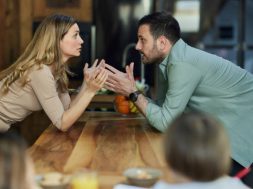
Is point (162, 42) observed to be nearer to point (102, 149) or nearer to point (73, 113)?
point (73, 113)

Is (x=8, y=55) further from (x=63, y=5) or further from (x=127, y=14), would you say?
(x=127, y=14)

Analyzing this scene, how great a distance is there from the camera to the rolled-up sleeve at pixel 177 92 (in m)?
2.63

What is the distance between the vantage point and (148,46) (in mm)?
2893

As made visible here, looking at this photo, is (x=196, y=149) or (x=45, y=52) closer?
→ (x=196, y=149)

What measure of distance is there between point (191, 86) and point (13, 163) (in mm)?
1497

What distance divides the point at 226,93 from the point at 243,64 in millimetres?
4870

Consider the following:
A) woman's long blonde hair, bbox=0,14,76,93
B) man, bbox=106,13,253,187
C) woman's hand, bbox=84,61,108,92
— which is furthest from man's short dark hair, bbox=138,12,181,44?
woman's long blonde hair, bbox=0,14,76,93

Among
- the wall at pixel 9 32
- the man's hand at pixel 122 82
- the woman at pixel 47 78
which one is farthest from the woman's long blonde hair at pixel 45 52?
the wall at pixel 9 32

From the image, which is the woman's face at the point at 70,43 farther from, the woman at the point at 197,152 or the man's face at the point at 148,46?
the woman at the point at 197,152

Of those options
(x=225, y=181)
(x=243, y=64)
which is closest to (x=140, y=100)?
(x=225, y=181)

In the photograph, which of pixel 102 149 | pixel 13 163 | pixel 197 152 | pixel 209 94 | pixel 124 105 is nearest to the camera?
pixel 13 163

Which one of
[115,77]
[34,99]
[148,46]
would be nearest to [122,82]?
[115,77]

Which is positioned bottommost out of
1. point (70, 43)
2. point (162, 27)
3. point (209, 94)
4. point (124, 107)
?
point (124, 107)

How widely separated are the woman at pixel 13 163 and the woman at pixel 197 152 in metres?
0.40
